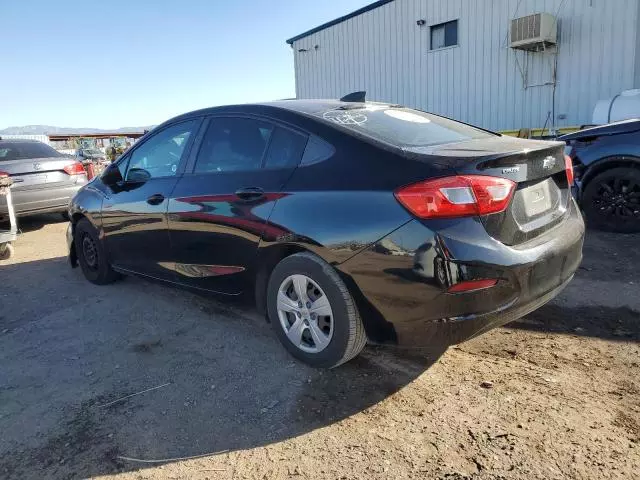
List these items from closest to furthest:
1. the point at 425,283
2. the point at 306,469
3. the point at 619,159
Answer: the point at 306,469, the point at 425,283, the point at 619,159

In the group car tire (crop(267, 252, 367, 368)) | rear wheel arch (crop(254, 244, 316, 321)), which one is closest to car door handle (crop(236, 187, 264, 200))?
rear wheel arch (crop(254, 244, 316, 321))

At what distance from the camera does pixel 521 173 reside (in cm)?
248

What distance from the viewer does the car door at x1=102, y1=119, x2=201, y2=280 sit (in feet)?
12.1

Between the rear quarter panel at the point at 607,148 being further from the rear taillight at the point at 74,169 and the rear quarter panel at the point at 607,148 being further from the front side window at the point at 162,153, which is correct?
the rear taillight at the point at 74,169

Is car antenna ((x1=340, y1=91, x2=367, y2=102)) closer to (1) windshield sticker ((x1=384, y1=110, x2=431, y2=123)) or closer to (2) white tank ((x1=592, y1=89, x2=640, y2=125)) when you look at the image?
(1) windshield sticker ((x1=384, y1=110, x2=431, y2=123))

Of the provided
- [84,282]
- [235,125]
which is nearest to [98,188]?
[84,282]

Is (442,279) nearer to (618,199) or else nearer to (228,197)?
(228,197)

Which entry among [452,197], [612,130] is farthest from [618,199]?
[452,197]

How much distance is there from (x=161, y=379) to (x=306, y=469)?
4.05ft

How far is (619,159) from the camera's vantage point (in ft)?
17.9

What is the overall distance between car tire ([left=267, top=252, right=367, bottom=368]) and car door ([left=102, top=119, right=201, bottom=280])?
120 centimetres

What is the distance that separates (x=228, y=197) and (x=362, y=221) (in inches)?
42.0

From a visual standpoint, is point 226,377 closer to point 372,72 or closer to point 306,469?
point 306,469

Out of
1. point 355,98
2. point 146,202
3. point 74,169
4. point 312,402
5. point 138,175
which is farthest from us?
point 74,169
